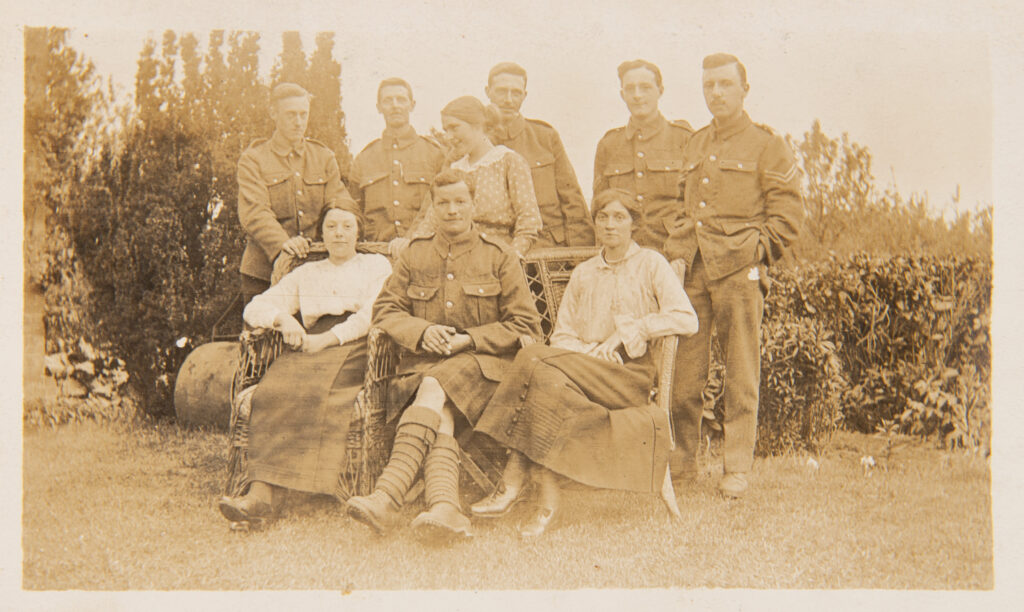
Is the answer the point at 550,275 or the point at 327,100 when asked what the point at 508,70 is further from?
the point at 550,275

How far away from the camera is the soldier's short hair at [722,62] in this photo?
13.5 ft

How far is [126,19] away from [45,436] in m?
2.24

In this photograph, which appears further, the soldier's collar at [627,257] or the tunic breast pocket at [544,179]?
the tunic breast pocket at [544,179]

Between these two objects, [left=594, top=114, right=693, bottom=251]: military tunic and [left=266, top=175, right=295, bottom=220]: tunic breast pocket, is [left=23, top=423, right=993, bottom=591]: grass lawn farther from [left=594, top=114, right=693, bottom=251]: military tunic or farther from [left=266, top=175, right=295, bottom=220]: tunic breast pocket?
[left=266, top=175, right=295, bottom=220]: tunic breast pocket

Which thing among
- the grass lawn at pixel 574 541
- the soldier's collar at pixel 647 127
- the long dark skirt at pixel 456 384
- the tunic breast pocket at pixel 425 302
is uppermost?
the soldier's collar at pixel 647 127

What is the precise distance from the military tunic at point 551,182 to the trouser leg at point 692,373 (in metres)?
0.69

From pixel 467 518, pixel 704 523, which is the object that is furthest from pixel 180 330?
pixel 704 523

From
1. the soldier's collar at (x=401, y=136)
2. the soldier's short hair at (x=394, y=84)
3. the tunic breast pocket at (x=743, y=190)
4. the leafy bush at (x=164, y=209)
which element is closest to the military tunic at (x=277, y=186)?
the leafy bush at (x=164, y=209)

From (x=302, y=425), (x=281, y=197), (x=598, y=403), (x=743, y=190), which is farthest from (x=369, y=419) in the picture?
(x=743, y=190)

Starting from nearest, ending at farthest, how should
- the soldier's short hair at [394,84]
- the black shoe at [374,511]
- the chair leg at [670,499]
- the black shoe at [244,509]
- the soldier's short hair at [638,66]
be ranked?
the black shoe at [374,511], the black shoe at [244,509], the chair leg at [670,499], the soldier's short hair at [638,66], the soldier's short hair at [394,84]

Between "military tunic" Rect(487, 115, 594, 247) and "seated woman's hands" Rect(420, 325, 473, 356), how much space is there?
94 centimetres

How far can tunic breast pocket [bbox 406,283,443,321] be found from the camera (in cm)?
397

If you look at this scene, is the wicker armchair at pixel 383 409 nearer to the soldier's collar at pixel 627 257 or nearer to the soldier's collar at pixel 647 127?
the soldier's collar at pixel 627 257

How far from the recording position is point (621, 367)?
3.73 metres
